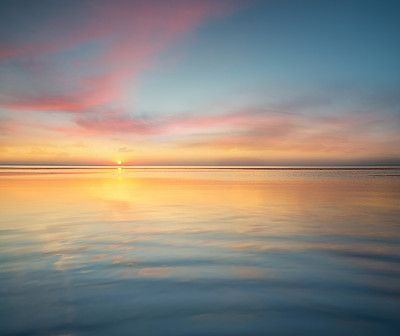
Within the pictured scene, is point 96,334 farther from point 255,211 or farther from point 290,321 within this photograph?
point 255,211

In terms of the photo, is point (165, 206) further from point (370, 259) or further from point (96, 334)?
point (96, 334)

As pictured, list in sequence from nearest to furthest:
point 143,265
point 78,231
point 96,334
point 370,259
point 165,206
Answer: point 96,334 → point 143,265 → point 370,259 → point 78,231 → point 165,206

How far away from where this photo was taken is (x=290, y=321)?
12.4ft

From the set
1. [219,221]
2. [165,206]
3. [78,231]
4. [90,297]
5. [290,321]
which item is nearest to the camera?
[290,321]

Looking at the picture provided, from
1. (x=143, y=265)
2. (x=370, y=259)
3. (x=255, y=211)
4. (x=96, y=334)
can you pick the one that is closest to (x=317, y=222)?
(x=255, y=211)

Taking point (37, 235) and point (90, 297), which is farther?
point (37, 235)

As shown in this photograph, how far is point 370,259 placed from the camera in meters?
6.25

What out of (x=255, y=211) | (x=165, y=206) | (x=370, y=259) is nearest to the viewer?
(x=370, y=259)

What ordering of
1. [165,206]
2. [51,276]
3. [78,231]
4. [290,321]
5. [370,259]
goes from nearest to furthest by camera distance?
1. [290,321]
2. [51,276]
3. [370,259]
4. [78,231]
5. [165,206]

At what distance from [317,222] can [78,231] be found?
7.95m

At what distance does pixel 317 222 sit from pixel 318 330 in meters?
7.19

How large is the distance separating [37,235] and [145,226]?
315cm

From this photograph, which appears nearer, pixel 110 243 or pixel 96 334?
pixel 96 334

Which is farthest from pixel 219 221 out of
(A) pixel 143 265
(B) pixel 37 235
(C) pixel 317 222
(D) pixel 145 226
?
(B) pixel 37 235
